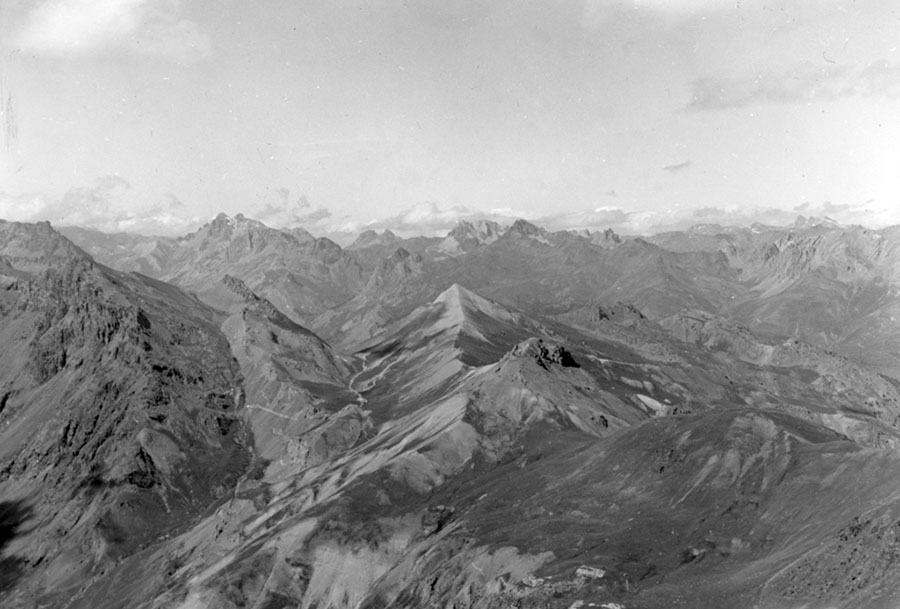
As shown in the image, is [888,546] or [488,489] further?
[488,489]

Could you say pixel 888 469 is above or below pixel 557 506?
above

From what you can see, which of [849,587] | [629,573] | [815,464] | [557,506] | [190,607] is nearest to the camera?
[849,587]

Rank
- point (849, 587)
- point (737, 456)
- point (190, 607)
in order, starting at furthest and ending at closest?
point (190, 607) < point (737, 456) < point (849, 587)

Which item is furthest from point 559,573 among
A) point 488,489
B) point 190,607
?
point 190,607

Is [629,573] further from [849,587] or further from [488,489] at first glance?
[488,489]

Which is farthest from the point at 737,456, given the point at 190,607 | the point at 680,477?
the point at 190,607

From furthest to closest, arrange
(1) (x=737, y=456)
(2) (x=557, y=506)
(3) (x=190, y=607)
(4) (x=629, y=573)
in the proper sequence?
1. (3) (x=190, y=607)
2. (2) (x=557, y=506)
3. (1) (x=737, y=456)
4. (4) (x=629, y=573)

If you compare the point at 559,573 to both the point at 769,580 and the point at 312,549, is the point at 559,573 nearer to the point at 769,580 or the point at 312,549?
the point at 769,580

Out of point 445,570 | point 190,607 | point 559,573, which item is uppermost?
point 559,573

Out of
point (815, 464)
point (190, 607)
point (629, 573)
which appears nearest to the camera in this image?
point (629, 573)
